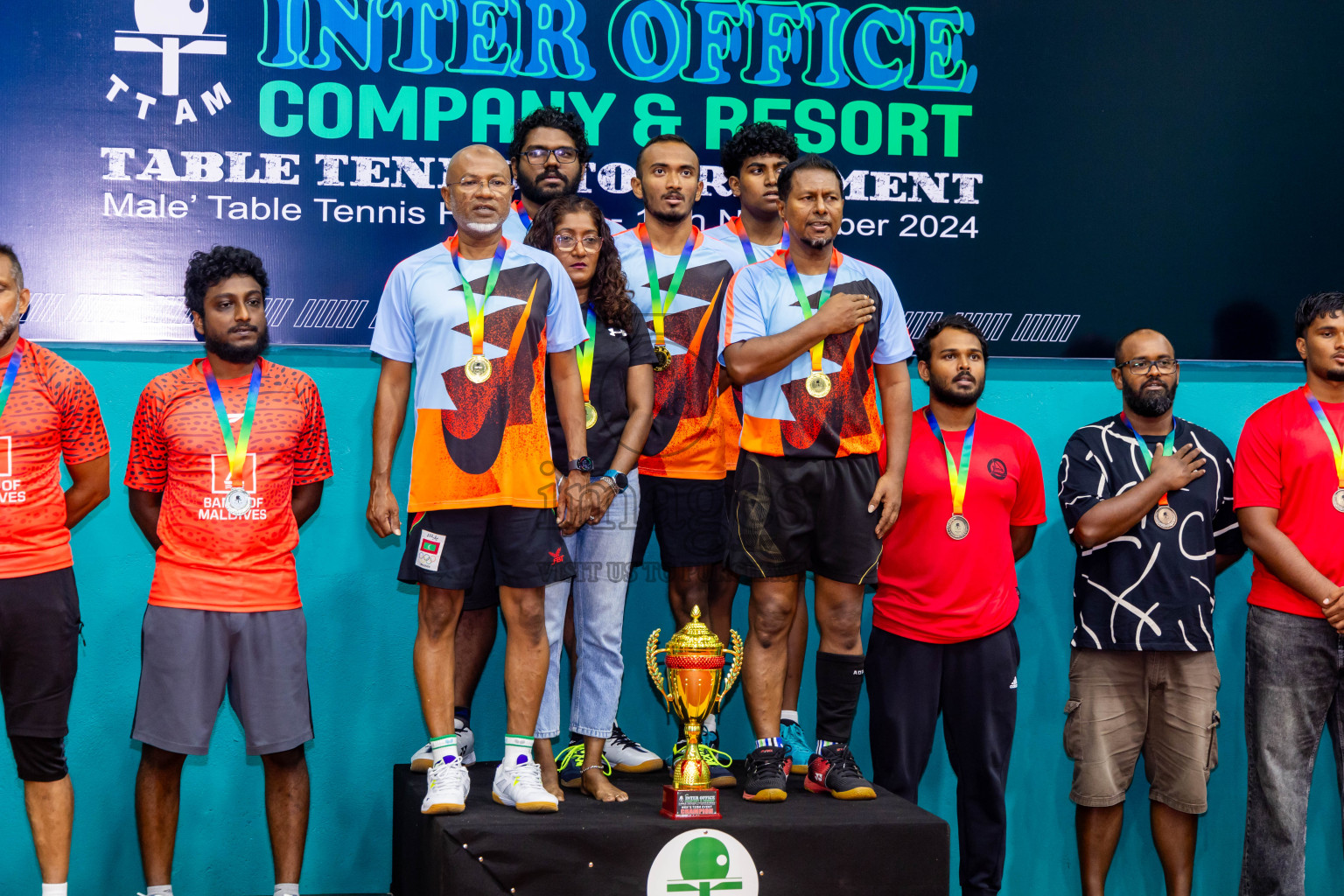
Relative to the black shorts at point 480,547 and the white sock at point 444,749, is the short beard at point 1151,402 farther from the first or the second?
the white sock at point 444,749

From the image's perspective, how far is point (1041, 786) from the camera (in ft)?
15.3

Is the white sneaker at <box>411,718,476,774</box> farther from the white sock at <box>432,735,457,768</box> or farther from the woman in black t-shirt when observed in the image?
the white sock at <box>432,735,457,768</box>

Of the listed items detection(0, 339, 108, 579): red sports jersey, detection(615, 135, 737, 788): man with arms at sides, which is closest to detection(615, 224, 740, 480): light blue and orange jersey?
detection(615, 135, 737, 788): man with arms at sides

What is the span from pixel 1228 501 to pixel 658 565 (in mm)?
1934

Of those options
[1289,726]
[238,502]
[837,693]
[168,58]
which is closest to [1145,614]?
[1289,726]

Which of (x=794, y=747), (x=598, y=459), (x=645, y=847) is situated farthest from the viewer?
(x=794, y=747)

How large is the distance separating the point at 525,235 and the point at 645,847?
1808 millimetres

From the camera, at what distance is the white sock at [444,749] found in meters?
3.17

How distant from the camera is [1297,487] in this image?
3920 millimetres

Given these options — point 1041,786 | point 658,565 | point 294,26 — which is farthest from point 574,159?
point 1041,786

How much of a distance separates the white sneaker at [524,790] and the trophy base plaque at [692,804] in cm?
29

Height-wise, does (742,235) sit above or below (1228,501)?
above

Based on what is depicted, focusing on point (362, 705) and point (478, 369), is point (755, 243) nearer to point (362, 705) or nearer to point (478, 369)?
point (478, 369)

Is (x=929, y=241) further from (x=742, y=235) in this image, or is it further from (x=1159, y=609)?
(x=1159, y=609)
